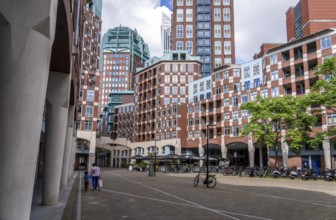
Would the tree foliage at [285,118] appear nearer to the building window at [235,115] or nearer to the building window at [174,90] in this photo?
the building window at [235,115]

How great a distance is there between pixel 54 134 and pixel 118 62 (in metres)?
165

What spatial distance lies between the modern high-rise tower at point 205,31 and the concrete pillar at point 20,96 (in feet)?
293

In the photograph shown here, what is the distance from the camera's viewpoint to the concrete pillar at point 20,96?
5.31 m

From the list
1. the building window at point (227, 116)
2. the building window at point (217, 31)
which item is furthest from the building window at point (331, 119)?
the building window at point (217, 31)

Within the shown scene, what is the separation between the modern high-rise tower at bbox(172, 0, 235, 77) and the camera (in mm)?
94125

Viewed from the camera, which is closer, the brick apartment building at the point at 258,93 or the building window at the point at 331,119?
the building window at the point at 331,119

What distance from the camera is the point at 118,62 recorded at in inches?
6845

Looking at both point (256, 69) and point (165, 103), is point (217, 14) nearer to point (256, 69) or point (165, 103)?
point (165, 103)

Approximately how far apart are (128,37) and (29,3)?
186315mm

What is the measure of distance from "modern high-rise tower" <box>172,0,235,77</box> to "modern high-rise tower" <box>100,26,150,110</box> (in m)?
77.3

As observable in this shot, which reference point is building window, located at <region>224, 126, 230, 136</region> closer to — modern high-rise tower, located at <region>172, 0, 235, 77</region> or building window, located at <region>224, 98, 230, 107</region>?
building window, located at <region>224, 98, 230, 107</region>

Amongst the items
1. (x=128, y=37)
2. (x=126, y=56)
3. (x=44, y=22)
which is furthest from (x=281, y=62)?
(x=128, y=37)

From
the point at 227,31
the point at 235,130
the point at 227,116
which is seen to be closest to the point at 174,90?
the point at 227,116

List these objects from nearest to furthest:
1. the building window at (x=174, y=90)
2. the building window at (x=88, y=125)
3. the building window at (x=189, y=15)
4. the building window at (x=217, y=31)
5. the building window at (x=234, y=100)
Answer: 1. the building window at (x=234, y=100)
2. the building window at (x=88, y=125)
3. the building window at (x=174, y=90)
4. the building window at (x=189, y=15)
5. the building window at (x=217, y=31)
